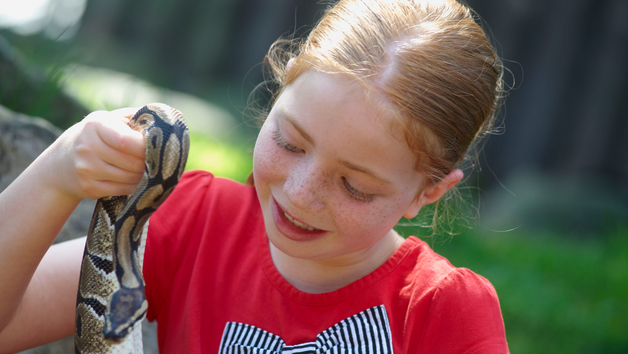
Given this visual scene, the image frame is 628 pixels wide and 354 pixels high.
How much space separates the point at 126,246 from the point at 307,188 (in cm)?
79

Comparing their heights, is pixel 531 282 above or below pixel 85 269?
below

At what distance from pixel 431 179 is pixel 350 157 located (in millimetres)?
505

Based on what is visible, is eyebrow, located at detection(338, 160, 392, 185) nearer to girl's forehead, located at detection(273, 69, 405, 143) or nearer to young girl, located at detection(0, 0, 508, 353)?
young girl, located at detection(0, 0, 508, 353)

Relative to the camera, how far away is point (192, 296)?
2344 millimetres

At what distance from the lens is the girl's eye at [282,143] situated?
1969 millimetres

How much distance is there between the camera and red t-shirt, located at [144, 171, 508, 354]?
2146 mm

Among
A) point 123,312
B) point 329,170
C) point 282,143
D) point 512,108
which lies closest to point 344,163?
point 329,170

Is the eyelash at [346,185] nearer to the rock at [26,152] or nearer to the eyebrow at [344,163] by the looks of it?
the eyebrow at [344,163]

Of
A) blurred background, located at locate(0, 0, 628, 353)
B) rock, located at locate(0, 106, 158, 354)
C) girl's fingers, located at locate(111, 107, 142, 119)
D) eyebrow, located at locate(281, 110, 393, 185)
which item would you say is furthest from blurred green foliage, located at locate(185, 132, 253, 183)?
eyebrow, located at locate(281, 110, 393, 185)

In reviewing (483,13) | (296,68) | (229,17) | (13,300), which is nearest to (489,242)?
(483,13)

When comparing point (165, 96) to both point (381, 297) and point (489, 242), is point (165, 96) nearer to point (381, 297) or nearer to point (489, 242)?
point (489, 242)

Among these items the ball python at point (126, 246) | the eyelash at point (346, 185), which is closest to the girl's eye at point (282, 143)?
the eyelash at point (346, 185)

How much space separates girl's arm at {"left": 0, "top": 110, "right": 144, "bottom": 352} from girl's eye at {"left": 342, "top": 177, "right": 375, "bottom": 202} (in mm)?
767

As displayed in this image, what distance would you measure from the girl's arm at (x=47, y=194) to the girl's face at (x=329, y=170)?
56cm
